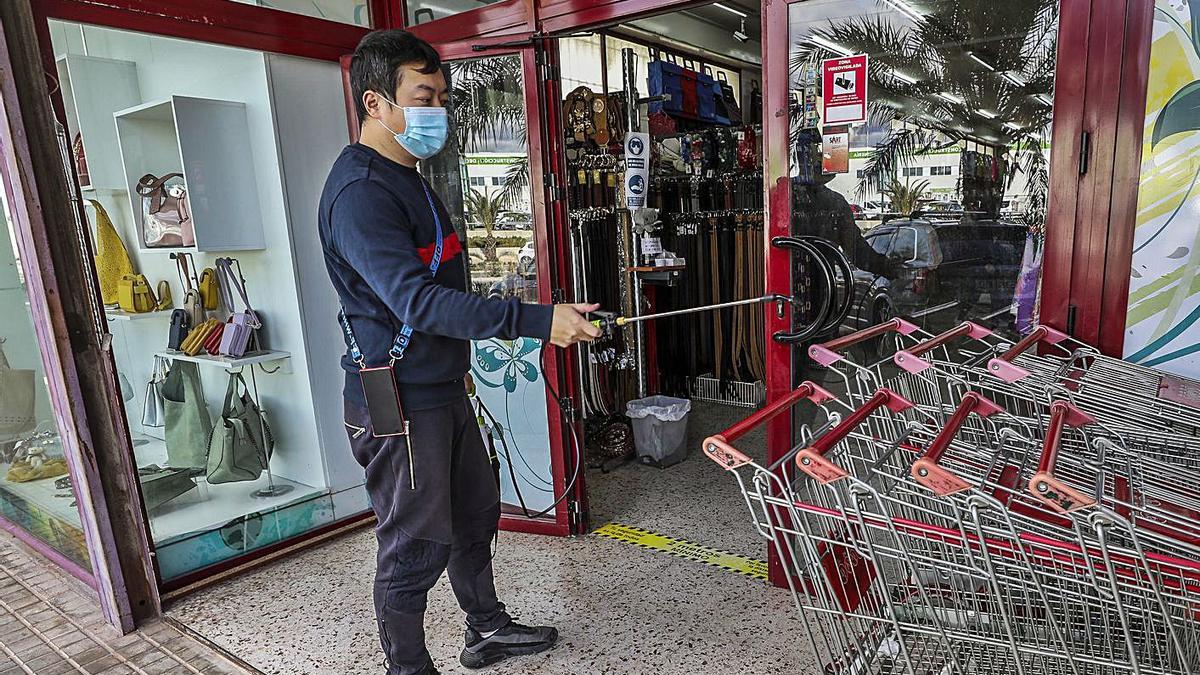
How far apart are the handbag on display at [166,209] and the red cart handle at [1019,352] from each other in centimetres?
310

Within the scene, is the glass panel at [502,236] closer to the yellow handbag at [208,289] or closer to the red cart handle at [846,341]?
the yellow handbag at [208,289]

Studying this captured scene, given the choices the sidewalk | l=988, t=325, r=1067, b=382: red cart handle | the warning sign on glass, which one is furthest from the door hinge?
the sidewalk

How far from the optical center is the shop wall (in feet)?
10.2

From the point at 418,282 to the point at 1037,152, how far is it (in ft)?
6.02

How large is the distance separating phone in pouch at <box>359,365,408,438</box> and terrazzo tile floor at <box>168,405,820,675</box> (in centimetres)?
92

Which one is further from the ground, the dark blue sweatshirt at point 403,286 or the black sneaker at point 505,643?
the dark blue sweatshirt at point 403,286

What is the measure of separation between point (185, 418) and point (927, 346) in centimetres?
308

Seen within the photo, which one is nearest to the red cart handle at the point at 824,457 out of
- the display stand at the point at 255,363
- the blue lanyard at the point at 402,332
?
the blue lanyard at the point at 402,332

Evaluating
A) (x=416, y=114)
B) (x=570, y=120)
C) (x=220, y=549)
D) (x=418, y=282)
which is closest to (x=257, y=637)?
(x=220, y=549)

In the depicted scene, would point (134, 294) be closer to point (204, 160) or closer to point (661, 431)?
point (204, 160)

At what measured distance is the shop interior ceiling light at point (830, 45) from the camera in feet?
7.79

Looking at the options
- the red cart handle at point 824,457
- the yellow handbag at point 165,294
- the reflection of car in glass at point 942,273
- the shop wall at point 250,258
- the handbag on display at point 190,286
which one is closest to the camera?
the red cart handle at point 824,457

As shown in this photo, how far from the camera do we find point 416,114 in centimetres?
198

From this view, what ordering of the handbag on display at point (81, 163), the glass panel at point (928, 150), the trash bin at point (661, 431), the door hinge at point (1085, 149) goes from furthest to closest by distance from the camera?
1. the trash bin at point (661, 431)
2. the handbag on display at point (81, 163)
3. the glass panel at point (928, 150)
4. the door hinge at point (1085, 149)
